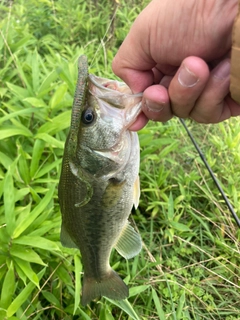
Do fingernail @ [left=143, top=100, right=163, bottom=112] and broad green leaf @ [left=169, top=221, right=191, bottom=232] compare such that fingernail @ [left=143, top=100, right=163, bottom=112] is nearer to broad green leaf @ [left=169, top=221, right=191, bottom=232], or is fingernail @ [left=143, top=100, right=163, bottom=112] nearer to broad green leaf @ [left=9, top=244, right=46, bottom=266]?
broad green leaf @ [left=9, top=244, right=46, bottom=266]

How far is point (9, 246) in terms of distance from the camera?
213cm

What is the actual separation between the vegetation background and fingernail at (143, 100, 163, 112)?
1.04 metres

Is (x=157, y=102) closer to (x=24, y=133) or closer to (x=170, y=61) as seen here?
(x=170, y=61)

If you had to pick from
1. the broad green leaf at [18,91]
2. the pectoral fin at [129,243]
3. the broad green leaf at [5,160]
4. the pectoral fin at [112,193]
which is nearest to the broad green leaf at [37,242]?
the pectoral fin at [129,243]

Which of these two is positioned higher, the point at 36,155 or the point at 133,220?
the point at 36,155

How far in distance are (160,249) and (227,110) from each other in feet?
4.89

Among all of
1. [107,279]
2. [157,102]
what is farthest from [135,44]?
[107,279]

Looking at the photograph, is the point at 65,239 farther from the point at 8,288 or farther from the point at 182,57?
Result: the point at 182,57

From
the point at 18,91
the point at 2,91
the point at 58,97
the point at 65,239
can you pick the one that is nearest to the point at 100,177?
the point at 65,239

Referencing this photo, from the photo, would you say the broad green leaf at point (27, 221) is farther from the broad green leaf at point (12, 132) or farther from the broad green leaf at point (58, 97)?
the broad green leaf at point (58, 97)

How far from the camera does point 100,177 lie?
1744mm

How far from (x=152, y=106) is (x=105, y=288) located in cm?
112

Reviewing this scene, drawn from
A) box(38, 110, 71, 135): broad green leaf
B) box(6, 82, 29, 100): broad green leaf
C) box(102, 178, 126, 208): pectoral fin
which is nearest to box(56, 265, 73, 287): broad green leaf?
box(102, 178, 126, 208): pectoral fin

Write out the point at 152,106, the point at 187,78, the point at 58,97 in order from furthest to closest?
the point at 58,97 < the point at 152,106 < the point at 187,78
